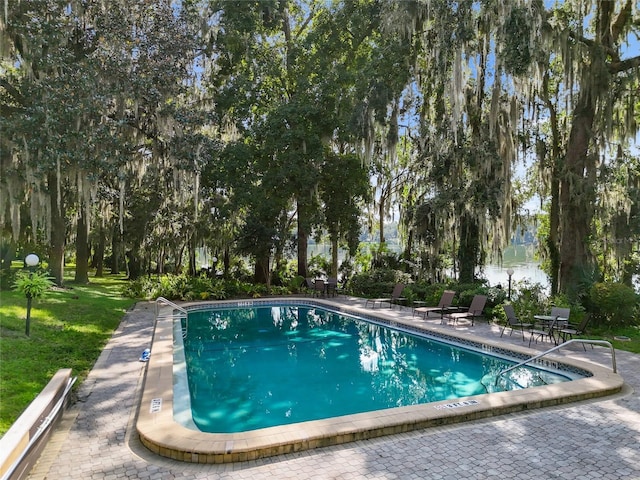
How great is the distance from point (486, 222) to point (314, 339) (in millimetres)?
6999

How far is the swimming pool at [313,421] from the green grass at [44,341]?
48.0 inches

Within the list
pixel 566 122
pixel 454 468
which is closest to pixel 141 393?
pixel 454 468

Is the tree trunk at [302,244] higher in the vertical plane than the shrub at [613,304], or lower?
higher

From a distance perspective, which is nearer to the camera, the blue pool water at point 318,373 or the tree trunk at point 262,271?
the blue pool water at point 318,373

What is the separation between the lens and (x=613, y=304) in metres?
9.70

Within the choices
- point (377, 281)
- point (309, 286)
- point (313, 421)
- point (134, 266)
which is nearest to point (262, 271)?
point (309, 286)

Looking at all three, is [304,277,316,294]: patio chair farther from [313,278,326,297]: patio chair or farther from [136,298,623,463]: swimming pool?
[136,298,623,463]: swimming pool

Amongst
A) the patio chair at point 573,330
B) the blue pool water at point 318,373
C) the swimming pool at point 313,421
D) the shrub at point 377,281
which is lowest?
the blue pool water at point 318,373

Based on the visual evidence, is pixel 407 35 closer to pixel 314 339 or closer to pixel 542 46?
pixel 542 46

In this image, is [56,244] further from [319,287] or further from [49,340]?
[319,287]

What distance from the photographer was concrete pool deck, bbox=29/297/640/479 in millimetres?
3605

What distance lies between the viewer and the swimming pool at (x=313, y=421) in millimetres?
3912

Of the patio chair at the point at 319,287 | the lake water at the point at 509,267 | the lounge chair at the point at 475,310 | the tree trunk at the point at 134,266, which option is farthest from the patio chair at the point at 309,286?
the tree trunk at the point at 134,266

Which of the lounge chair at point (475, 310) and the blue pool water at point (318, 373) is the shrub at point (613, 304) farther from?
the blue pool water at point (318, 373)
